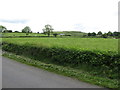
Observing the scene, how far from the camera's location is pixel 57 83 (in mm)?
5973

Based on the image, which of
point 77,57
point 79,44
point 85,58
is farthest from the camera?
point 79,44

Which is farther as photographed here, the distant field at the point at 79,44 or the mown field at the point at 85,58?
the distant field at the point at 79,44

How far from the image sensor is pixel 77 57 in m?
9.01

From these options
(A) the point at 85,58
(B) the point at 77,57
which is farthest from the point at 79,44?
(A) the point at 85,58

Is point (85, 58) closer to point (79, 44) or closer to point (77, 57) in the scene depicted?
point (77, 57)

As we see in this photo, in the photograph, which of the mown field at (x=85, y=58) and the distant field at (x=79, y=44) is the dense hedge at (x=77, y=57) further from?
the distant field at (x=79, y=44)

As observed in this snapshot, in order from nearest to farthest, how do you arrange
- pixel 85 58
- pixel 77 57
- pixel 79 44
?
1. pixel 85 58
2. pixel 77 57
3. pixel 79 44

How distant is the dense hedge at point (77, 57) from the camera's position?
7340 mm

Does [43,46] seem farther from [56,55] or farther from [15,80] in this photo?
[15,80]

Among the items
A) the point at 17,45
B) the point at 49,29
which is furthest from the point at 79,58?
the point at 49,29

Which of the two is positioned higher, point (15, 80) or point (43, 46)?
point (43, 46)

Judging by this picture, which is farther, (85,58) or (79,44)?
(79,44)

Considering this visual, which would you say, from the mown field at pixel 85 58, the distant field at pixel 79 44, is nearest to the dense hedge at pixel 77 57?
the mown field at pixel 85 58

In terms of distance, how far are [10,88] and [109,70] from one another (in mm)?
4960
